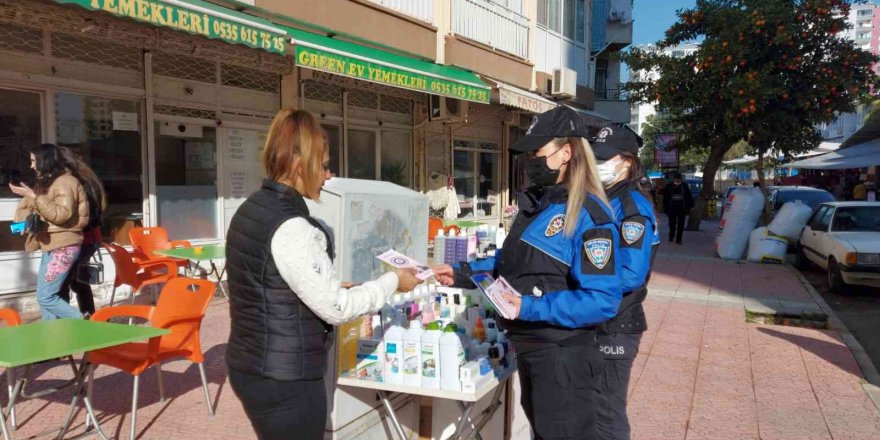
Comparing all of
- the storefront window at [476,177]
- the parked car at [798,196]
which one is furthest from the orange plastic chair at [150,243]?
the parked car at [798,196]

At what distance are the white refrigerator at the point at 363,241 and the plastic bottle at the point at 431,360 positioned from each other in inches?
14.4

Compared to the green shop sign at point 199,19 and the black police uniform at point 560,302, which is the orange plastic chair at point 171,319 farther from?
the green shop sign at point 199,19

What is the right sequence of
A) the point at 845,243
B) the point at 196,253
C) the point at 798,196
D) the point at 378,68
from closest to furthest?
the point at 196,253
the point at 378,68
the point at 845,243
the point at 798,196

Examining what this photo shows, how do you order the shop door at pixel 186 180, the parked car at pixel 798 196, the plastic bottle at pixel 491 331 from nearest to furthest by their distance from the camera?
the plastic bottle at pixel 491 331
the shop door at pixel 186 180
the parked car at pixel 798 196

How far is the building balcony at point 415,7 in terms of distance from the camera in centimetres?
1078

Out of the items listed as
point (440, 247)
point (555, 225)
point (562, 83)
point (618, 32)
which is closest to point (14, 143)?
point (440, 247)

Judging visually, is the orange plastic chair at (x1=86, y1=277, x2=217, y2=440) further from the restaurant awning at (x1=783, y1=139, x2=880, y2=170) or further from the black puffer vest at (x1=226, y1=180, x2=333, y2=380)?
the restaurant awning at (x1=783, y1=139, x2=880, y2=170)

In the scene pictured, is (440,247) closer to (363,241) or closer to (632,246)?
(363,241)

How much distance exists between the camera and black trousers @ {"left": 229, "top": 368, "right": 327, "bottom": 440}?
6.95ft

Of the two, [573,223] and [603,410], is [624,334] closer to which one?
[603,410]

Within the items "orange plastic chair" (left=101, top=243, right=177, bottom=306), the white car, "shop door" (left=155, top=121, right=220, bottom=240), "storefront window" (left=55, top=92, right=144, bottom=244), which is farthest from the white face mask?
the white car

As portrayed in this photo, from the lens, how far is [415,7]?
448 inches

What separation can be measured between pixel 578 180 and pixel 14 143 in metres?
6.81

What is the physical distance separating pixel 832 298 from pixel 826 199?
7795mm
